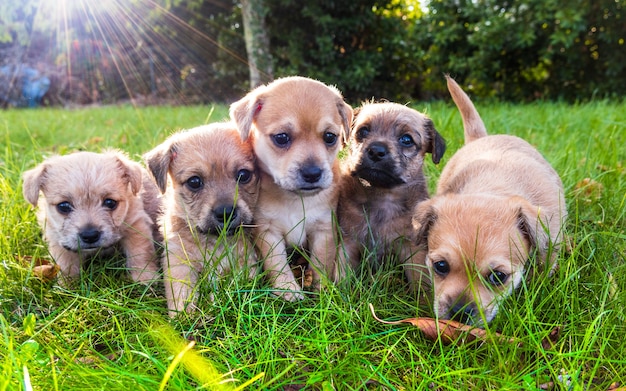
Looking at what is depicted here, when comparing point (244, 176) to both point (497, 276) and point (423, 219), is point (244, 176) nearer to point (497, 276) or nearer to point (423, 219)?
point (423, 219)

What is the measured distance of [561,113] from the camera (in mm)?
7586

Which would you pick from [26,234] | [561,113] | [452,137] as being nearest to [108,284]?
[26,234]

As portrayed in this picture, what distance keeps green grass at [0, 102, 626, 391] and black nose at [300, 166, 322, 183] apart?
0.65 m

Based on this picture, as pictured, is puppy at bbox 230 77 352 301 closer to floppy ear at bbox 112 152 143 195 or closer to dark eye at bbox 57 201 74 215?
floppy ear at bbox 112 152 143 195

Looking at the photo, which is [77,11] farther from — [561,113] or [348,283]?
[348,283]

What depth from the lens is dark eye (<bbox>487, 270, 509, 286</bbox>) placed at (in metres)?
2.50

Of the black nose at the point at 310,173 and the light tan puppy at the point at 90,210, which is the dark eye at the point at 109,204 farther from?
the black nose at the point at 310,173

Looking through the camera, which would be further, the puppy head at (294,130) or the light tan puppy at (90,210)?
the light tan puppy at (90,210)

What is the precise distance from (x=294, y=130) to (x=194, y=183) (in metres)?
0.70

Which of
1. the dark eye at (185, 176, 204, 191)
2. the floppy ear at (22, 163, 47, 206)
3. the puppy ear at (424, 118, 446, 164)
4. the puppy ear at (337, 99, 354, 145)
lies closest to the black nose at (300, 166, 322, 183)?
the puppy ear at (337, 99, 354, 145)

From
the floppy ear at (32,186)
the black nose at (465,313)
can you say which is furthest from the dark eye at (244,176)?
the black nose at (465,313)

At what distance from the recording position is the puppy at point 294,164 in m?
3.06

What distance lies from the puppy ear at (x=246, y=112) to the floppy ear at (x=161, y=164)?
45 cm

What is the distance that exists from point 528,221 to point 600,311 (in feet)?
1.73
